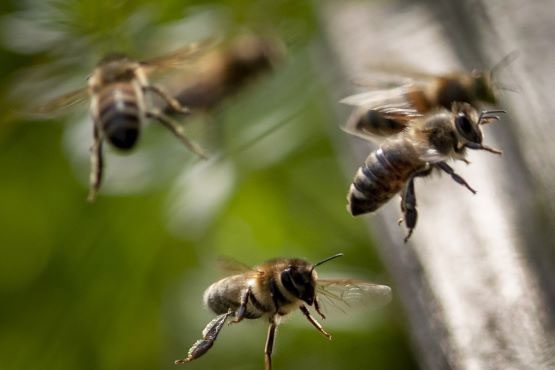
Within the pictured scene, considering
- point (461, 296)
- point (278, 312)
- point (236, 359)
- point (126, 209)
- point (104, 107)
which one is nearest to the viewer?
point (461, 296)

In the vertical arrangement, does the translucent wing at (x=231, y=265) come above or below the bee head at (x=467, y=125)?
below

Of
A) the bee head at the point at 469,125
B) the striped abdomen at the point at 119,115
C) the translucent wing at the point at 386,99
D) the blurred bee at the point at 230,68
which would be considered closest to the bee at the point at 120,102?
the striped abdomen at the point at 119,115

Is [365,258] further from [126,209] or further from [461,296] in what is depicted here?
[461,296]

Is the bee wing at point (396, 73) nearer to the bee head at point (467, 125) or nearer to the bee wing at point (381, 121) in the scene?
the bee wing at point (381, 121)

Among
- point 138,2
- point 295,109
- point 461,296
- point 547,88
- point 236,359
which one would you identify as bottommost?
point 236,359

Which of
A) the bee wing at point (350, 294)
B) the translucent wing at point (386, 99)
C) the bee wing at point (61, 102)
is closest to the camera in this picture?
the bee wing at point (350, 294)

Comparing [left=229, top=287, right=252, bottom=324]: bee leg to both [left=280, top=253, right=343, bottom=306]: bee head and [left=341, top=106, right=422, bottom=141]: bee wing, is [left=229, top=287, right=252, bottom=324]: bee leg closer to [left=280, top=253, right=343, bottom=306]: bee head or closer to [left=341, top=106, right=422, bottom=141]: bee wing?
[left=280, top=253, right=343, bottom=306]: bee head

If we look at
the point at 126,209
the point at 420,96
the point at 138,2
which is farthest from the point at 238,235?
the point at 420,96

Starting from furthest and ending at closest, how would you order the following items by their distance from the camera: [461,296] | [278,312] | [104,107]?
[104,107]
[278,312]
[461,296]
